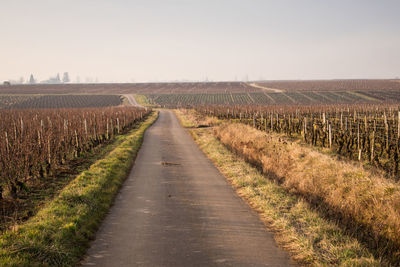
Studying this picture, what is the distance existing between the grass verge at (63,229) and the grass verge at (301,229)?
3988 mm

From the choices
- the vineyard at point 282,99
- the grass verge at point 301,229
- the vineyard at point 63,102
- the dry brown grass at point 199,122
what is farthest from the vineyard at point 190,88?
the grass verge at point 301,229

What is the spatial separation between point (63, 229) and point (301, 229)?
16.3 feet

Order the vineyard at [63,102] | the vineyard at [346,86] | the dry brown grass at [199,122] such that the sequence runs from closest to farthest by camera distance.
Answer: the dry brown grass at [199,122], the vineyard at [63,102], the vineyard at [346,86]

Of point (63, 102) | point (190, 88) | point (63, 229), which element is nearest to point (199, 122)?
point (63, 229)

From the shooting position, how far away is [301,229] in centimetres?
655

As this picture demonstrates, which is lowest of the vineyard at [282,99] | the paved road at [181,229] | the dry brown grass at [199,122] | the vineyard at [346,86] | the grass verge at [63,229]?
the paved road at [181,229]

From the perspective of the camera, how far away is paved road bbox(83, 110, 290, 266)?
5.44 m

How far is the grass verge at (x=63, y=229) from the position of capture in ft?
17.1

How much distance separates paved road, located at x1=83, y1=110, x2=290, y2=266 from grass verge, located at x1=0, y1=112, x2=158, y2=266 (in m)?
0.29

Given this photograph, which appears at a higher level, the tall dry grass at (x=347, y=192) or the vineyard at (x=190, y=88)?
the vineyard at (x=190, y=88)

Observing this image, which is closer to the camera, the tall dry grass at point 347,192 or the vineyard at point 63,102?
the tall dry grass at point 347,192

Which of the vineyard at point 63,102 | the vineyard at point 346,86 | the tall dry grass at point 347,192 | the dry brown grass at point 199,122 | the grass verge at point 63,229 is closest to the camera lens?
the grass verge at point 63,229

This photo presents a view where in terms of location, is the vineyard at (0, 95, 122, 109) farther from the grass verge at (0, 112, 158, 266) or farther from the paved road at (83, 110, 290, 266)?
the paved road at (83, 110, 290, 266)

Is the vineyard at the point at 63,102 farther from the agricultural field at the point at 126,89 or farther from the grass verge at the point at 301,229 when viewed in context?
the grass verge at the point at 301,229
